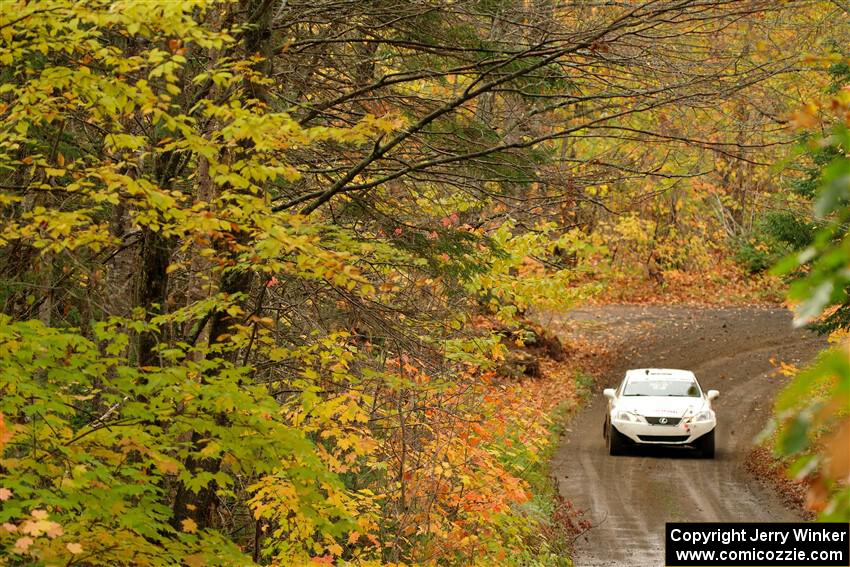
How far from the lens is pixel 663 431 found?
19094 mm

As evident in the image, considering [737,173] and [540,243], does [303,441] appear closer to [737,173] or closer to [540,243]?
[540,243]

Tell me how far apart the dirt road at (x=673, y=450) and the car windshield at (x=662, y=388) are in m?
1.42

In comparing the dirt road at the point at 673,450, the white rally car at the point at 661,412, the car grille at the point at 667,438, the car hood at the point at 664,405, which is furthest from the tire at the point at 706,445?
the car hood at the point at 664,405

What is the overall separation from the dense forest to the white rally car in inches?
222

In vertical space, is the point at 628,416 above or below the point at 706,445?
above

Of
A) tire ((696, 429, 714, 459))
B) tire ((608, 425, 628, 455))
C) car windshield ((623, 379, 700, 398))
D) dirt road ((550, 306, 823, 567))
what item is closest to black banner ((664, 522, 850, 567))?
dirt road ((550, 306, 823, 567))

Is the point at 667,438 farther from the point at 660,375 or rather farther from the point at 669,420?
the point at 660,375

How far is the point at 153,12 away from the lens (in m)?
5.66

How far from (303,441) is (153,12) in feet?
9.94

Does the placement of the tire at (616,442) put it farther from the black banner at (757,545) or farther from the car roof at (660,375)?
the black banner at (757,545)

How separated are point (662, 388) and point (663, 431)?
0.90 m

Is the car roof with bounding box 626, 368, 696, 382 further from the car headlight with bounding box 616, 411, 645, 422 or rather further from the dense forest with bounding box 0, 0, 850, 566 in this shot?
the dense forest with bounding box 0, 0, 850, 566

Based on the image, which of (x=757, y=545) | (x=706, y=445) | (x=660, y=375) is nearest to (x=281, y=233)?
(x=757, y=545)

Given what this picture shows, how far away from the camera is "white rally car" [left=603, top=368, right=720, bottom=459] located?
18.9 meters
